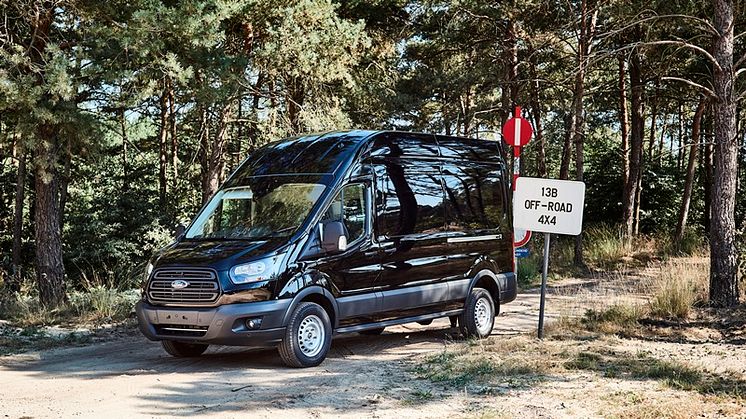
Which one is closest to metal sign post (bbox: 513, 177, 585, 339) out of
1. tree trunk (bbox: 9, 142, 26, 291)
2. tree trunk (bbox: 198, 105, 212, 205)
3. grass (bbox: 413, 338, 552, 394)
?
grass (bbox: 413, 338, 552, 394)

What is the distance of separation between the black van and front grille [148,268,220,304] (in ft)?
0.04

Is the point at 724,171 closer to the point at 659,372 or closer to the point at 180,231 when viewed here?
the point at 659,372

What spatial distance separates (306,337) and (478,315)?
3151 millimetres

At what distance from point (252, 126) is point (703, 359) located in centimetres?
1357

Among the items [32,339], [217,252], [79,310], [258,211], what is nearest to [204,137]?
[79,310]

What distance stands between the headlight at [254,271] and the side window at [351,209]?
101cm

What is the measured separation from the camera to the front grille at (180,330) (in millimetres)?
8422

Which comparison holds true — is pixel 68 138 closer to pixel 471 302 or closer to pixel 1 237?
pixel 471 302

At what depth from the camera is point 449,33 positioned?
22.8 meters

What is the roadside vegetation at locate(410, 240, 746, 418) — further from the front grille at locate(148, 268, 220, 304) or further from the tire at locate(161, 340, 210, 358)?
the tire at locate(161, 340, 210, 358)

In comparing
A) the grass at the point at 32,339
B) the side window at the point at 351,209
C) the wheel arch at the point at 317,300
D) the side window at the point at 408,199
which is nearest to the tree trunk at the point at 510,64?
the side window at the point at 408,199

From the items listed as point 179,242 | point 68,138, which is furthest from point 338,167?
point 68,138

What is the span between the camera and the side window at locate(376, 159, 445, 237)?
9.80 m

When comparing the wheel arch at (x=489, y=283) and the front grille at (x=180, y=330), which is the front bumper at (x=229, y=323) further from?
the wheel arch at (x=489, y=283)
